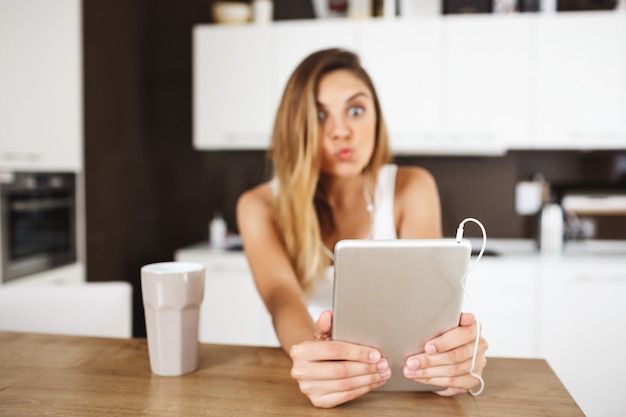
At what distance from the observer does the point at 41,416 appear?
74cm

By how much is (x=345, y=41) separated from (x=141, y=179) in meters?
1.42

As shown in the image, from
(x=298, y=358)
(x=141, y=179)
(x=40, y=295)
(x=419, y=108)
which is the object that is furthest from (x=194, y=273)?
(x=141, y=179)

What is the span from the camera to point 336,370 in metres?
0.75

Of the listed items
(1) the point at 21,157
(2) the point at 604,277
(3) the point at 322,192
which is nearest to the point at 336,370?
(3) the point at 322,192

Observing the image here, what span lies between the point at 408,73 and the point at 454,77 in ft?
0.80

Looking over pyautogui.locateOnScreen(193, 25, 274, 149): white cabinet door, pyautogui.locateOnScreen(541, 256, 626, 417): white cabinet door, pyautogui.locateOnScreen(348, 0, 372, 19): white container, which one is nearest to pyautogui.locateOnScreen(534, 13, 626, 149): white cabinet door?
pyautogui.locateOnScreen(541, 256, 626, 417): white cabinet door

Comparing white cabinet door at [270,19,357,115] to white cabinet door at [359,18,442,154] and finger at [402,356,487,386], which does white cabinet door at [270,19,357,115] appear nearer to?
white cabinet door at [359,18,442,154]

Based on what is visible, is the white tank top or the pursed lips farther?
the white tank top

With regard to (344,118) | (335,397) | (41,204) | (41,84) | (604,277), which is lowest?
(604,277)

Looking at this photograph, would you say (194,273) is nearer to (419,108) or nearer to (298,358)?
(298,358)

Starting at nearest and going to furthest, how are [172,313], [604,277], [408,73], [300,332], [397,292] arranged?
[397,292] < [172,313] < [300,332] < [604,277] < [408,73]

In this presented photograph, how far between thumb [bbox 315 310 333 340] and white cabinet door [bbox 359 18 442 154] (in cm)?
232

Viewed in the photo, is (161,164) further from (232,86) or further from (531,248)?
(531,248)

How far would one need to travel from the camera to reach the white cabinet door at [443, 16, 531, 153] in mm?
2953
